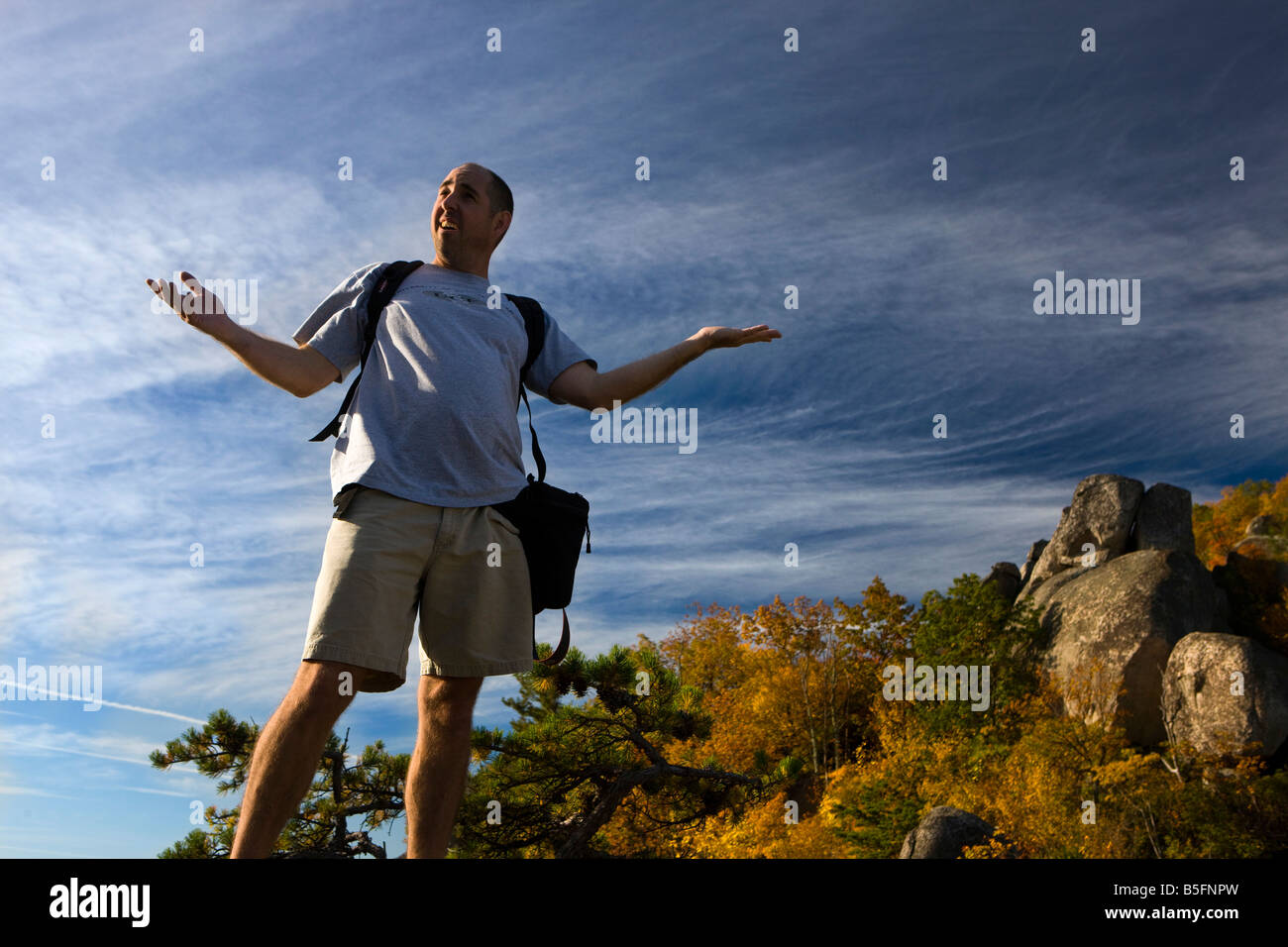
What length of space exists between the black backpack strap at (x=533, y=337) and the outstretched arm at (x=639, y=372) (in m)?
0.12

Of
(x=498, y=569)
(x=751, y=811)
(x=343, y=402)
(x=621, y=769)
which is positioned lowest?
(x=751, y=811)

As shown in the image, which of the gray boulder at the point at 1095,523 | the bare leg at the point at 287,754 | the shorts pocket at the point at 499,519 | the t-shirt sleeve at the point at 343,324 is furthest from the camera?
the gray boulder at the point at 1095,523

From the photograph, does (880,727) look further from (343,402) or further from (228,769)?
(343,402)

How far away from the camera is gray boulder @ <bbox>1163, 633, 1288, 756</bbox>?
24016 millimetres

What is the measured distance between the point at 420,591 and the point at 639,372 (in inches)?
43.7

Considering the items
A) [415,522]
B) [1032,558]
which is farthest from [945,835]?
[1032,558]

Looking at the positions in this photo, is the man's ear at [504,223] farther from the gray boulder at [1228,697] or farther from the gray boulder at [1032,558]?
the gray boulder at [1032,558]

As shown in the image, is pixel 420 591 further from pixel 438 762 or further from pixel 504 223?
pixel 504 223

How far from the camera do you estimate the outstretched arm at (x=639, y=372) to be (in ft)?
Result: 11.5

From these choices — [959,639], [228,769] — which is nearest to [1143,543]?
[959,639]

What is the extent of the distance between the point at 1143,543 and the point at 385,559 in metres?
33.0

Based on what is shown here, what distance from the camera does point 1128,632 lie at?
26.4m

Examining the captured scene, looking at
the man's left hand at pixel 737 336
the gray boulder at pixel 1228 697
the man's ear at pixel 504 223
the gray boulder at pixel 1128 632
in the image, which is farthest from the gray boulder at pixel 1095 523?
the man's ear at pixel 504 223
